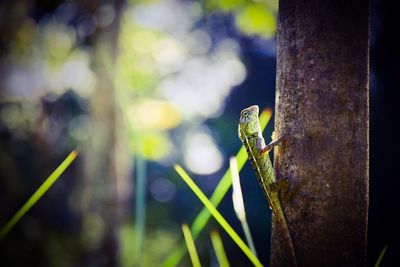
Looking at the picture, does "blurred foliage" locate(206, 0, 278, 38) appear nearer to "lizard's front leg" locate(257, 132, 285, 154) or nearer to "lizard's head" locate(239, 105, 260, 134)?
"lizard's head" locate(239, 105, 260, 134)

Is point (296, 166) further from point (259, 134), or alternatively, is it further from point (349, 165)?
point (259, 134)

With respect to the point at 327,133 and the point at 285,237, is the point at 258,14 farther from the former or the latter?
the point at 285,237

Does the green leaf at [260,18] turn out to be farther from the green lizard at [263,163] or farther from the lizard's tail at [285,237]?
the lizard's tail at [285,237]

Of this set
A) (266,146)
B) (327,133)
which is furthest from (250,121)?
(327,133)

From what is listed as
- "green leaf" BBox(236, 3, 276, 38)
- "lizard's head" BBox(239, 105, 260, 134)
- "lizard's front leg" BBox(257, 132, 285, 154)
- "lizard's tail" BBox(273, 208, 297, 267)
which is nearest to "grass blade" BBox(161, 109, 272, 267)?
"lizard's front leg" BBox(257, 132, 285, 154)

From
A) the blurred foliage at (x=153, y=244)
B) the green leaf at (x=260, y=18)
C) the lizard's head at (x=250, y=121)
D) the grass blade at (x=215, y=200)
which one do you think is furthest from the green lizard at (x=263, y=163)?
the blurred foliage at (x=153, y=244)

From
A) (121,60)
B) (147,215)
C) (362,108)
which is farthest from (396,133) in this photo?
(147,215)
